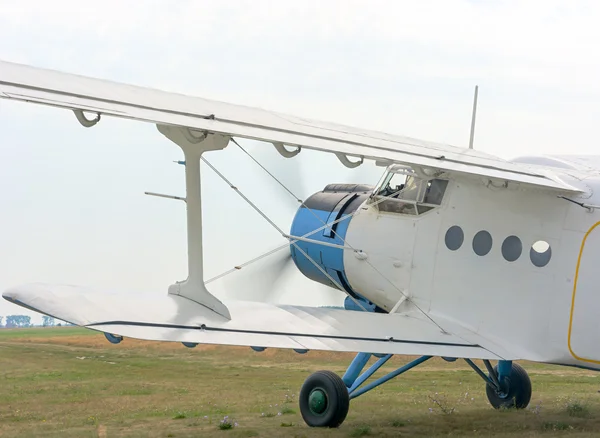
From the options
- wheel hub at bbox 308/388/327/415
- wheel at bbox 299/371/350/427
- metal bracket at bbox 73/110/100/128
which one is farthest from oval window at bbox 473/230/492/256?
metal bracket at bbox 73/110/100/128

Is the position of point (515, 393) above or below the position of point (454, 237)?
below

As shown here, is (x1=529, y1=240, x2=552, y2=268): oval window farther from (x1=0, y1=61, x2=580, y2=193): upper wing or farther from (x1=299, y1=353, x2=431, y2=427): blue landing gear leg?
(x1=299, y1=353, x2=431, y2=427): blue landing gear leg

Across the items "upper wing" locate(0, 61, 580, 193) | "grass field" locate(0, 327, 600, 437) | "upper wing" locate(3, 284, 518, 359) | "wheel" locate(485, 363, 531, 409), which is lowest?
"grass field" locate(0, 327, 600, 437)

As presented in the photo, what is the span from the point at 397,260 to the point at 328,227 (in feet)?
3.87

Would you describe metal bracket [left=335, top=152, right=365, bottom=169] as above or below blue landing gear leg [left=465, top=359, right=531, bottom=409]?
above

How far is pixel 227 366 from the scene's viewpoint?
22.9 metres

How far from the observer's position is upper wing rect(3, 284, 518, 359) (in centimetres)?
837

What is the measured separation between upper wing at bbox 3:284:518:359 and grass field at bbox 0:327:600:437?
47.5 inches

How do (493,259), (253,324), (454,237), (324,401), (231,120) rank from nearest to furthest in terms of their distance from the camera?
1. (231,120)
2. (253,324)
3. (493,259)
4. (454,237)
5. (324,401)

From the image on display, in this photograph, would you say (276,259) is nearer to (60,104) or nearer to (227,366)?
(60,104)

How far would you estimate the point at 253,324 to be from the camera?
9375mm

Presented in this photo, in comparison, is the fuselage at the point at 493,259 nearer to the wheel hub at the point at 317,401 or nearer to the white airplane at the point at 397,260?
the white airplane at the point at 397,260

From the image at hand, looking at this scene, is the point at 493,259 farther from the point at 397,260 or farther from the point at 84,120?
the point at 84,120

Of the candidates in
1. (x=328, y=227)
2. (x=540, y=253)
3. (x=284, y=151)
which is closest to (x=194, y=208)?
(x=284, y=151)
